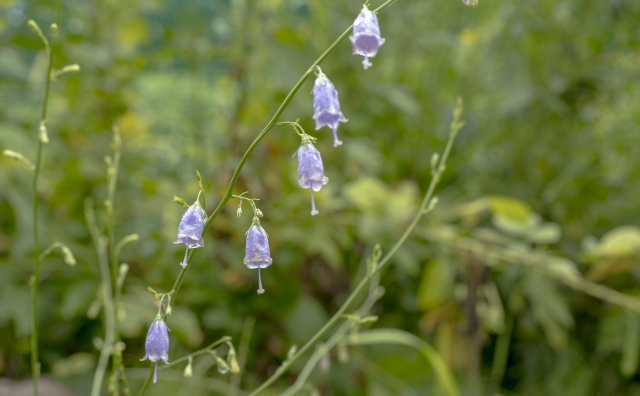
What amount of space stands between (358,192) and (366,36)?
26.2 inches

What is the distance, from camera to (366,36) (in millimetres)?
392

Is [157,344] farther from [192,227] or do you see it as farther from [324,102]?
[324,102]

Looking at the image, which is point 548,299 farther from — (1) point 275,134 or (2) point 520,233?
(1) point 275,134

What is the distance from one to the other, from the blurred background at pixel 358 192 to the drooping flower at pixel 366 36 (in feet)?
2.17

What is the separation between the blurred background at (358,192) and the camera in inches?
42.1

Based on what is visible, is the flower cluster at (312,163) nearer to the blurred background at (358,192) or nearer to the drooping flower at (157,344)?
the drooping flower at (157,344)

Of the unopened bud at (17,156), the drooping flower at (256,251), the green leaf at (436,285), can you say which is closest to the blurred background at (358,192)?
the green leaf at (436,285)

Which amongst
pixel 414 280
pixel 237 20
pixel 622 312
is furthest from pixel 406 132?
pixel 622 312

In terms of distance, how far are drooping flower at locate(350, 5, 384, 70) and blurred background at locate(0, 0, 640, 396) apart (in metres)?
0.66

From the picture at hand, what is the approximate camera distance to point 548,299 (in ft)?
3.44

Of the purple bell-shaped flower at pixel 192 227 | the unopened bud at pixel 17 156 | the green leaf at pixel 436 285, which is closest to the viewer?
the purple bell-shaped flower at pixel 192 227

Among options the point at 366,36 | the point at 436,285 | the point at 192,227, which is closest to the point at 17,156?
the point at 192,227

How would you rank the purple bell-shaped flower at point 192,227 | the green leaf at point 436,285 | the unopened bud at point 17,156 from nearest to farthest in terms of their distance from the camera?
the purple bell-shaped flower at point 192,227 → the unopened bud at point 17,156 → the green leaf at point 436,285

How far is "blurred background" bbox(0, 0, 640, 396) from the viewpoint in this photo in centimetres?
107
